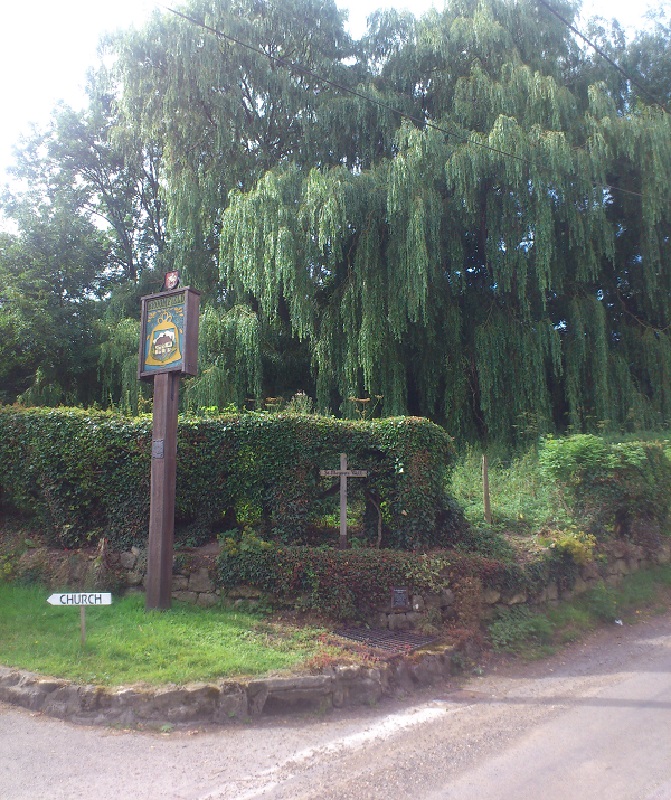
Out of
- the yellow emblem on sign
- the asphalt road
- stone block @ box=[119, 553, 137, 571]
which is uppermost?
the yellow emblem on sign

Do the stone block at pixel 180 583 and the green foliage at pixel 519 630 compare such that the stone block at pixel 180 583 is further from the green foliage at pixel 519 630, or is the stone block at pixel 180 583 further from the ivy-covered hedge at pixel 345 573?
the green foliage at pixel 519 630

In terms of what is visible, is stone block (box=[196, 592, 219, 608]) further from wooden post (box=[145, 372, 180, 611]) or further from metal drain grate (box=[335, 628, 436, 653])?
metal drain grate (box=[335, 628, 436, 653])

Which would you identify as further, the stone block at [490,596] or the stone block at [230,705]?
the stone block at [490,596]

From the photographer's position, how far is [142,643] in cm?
617

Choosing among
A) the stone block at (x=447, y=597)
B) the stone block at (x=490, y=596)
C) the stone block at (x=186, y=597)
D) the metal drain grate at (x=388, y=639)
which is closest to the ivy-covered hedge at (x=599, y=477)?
the stone block at (x=490, y=596)

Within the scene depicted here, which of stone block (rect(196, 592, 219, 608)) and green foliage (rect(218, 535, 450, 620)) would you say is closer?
green foliage (rect(218, 535, 450, 620))

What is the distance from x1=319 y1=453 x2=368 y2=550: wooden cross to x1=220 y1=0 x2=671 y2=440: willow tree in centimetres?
471

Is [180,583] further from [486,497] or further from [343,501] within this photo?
[486,497]

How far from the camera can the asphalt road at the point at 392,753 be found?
160 inches

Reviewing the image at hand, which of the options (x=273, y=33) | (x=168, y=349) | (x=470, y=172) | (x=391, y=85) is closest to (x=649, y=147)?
(x=470, y=172)

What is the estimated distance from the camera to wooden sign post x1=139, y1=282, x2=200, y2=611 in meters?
7.34

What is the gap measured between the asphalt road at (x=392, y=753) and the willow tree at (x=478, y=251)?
7662mm

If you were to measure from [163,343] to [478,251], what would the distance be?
30.0ft

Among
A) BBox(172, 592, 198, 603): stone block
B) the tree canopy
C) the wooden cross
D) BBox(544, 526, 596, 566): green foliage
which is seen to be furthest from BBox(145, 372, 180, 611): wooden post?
BBox(544, 526, 596, 566): green foliage
